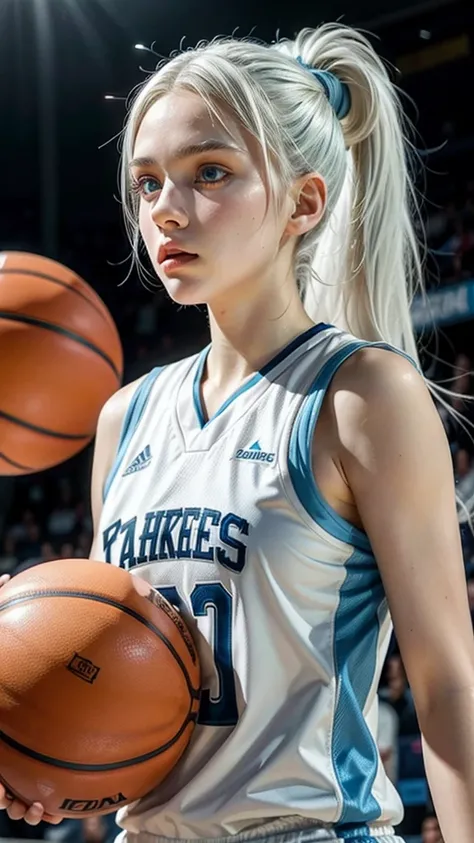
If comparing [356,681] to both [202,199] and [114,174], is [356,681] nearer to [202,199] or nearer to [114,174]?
[202,199]

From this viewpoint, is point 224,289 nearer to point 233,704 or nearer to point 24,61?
point 233,704

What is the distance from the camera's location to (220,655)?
4.15 ft

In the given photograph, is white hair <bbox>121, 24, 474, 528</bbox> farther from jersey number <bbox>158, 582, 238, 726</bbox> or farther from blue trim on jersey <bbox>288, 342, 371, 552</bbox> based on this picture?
jersey number <bbox>158, 582, 238, 726</bbox>

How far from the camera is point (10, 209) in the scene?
957cm

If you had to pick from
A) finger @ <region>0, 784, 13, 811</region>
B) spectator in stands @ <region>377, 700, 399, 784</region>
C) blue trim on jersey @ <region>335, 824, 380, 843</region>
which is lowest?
spectator in stands @ <region>377, 700, 399, 784</region>

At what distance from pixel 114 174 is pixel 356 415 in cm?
822

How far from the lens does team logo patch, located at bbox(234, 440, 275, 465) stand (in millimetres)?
1288

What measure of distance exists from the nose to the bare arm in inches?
11.3

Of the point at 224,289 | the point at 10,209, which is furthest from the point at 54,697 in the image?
the point at 10,209

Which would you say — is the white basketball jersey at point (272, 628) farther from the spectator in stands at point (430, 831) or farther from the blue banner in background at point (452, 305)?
the blue banner in background at point (452, 305)

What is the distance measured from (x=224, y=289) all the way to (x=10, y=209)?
858 centimetres

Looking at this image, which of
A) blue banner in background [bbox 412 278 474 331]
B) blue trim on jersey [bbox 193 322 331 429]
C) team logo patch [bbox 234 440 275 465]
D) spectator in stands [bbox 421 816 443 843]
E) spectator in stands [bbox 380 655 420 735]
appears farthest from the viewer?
blue banner in background [bbox 412 278 474 331]

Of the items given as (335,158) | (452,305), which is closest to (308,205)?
(335,158)

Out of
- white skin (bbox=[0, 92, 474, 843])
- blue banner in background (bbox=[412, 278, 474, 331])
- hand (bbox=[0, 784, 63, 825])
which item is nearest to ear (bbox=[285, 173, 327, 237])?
white skin (bbox=[0, 92, 474, 843])
